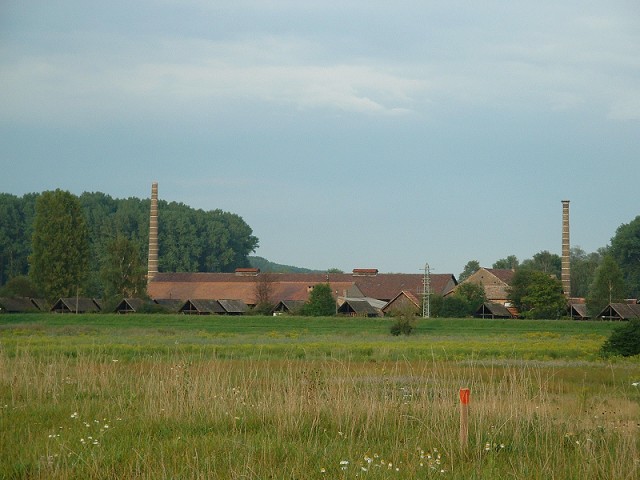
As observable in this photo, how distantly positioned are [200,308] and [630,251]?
185 ft

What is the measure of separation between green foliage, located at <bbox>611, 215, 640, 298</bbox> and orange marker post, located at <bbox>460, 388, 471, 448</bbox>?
10319 cm

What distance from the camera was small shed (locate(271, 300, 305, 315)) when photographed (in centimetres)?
7931

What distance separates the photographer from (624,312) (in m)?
70.8

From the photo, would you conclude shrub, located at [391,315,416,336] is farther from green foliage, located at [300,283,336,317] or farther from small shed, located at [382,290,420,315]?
small shed, located at [382,290,420,315]

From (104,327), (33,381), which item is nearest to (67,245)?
(104,327)

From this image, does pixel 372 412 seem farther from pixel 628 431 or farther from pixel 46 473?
pixel 46 473

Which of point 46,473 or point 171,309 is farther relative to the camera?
point 171,309

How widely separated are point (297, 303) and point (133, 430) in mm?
70157

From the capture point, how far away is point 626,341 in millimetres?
30016

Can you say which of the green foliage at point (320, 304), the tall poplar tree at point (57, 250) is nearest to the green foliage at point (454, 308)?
the green foliage at point (320, 304)

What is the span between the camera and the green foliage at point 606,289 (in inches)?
3022

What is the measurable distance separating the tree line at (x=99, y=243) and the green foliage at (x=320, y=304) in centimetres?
1587

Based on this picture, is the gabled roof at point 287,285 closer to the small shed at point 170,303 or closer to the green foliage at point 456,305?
the small shed at point 170,303

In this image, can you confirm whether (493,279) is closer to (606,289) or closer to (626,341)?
(606,289)
